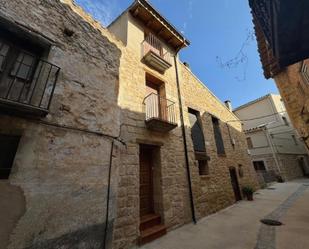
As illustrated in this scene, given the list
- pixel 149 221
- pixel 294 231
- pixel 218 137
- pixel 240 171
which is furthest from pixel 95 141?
pixel 240 171

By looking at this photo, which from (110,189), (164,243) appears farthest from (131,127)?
(164,243)

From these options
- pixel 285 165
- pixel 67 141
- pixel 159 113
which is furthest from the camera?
pixel 285 165

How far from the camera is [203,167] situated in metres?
6.86

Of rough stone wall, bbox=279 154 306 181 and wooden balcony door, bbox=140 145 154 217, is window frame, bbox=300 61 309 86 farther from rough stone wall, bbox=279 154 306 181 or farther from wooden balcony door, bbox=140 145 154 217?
rough stone wall, bbox=279 154 306 181

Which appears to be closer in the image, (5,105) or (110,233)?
(5,105)

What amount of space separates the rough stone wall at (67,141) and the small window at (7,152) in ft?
0.42

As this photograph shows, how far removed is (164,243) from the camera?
3717 mm

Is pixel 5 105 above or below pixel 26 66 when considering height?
below

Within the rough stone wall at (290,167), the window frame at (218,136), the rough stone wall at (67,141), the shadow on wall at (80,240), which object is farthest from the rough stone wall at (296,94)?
the rough stone wall at (290,167)

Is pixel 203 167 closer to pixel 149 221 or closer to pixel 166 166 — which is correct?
pixel 166 166

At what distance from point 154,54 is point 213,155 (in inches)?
202

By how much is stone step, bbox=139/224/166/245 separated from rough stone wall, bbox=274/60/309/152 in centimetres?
544

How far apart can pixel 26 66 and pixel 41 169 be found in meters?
2.03

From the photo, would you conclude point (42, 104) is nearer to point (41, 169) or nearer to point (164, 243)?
point (41, 169)
